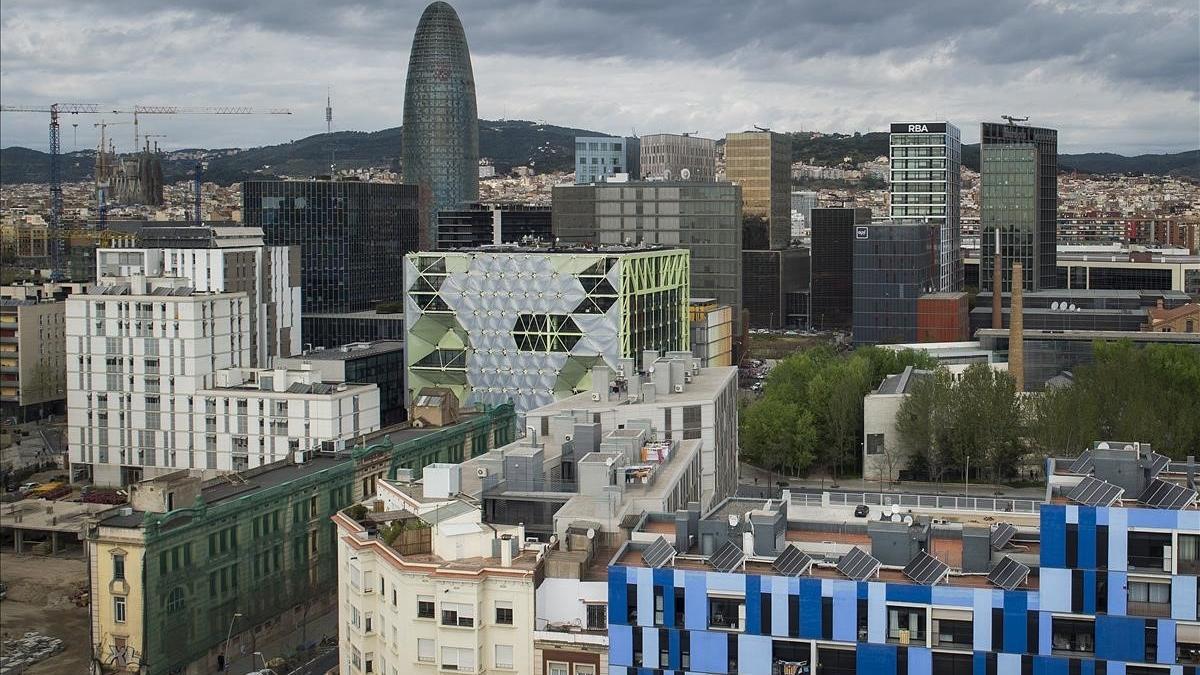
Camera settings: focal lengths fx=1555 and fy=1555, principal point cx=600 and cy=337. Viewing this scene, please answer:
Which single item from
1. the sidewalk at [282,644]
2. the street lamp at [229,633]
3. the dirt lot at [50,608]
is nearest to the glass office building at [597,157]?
the dirt lot at [50,608]

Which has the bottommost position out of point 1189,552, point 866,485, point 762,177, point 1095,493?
point 866,485

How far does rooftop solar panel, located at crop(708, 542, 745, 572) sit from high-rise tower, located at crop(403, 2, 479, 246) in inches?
3684

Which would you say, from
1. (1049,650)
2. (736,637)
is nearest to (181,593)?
(736,637)

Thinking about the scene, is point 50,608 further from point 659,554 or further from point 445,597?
point 659,554

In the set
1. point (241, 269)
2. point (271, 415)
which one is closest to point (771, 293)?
point (241, 269)

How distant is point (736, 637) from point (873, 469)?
26.2 metres

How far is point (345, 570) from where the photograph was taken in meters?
20.1

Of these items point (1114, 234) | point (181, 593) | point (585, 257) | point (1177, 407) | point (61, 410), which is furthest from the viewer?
point (1114, 234)

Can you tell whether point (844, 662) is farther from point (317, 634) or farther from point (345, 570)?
point (317, 634)

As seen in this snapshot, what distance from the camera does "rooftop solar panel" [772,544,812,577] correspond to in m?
17.0

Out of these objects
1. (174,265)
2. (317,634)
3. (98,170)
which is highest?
(98,170)

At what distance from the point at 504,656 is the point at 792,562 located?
350 centimetres

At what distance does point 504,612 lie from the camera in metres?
17.8

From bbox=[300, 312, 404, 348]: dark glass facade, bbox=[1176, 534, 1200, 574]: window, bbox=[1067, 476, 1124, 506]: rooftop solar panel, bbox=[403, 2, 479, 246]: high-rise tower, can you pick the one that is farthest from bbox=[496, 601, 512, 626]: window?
bbox=[403, 2, 479, 246]: high-rise tower
